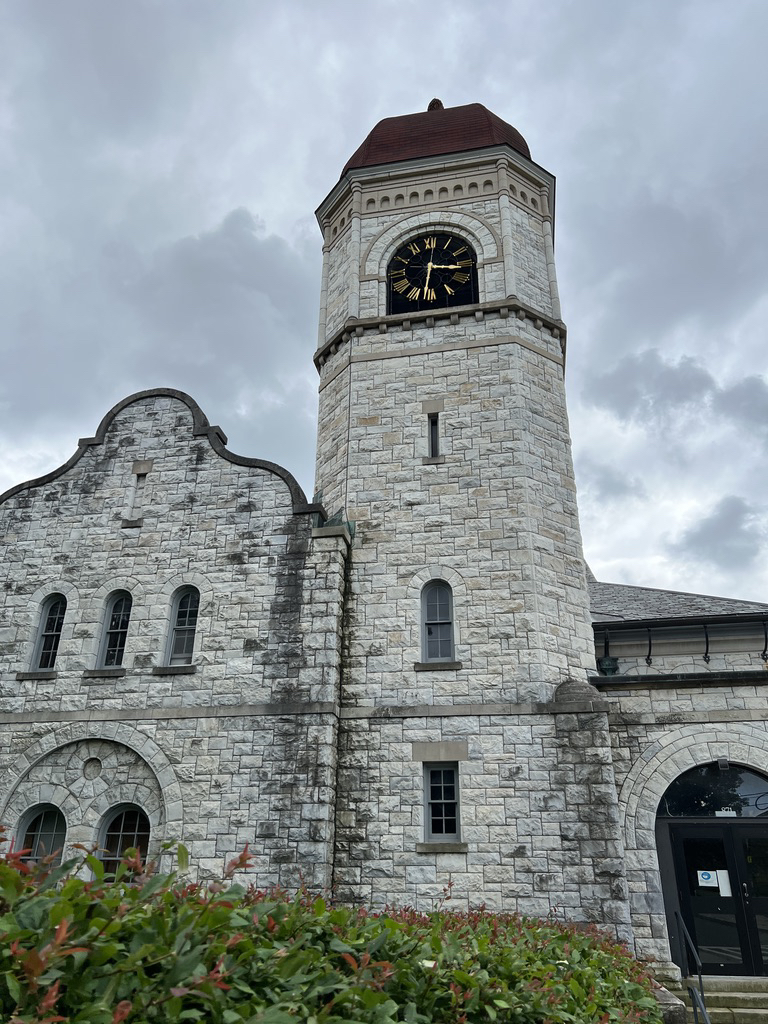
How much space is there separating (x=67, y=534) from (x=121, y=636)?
2.59 meters

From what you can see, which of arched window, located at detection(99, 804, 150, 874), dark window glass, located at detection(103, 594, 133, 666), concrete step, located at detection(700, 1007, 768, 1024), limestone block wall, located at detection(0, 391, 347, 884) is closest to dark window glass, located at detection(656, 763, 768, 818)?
concrete step, located at detection(700, 1007, 768, 1024)

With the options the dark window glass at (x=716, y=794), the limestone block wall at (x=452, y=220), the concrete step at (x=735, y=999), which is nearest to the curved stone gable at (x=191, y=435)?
the limestone block wall at (x=452, y=220)

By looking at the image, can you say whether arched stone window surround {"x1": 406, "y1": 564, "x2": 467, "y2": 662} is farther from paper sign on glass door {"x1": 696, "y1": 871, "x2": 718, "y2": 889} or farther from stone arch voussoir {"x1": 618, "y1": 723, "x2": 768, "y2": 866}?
paper sign on glass door {"x1": 696, "y1": 871, "x2": 718, "y2": 889}

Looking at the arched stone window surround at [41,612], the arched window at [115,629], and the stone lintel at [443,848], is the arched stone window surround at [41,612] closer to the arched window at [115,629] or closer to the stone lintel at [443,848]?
the arched window at [115,629]

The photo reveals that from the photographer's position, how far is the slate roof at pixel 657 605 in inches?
631

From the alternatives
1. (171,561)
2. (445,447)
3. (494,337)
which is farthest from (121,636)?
(494,337)

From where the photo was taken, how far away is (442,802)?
13.7 metres

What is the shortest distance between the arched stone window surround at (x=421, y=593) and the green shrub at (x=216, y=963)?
382 inches

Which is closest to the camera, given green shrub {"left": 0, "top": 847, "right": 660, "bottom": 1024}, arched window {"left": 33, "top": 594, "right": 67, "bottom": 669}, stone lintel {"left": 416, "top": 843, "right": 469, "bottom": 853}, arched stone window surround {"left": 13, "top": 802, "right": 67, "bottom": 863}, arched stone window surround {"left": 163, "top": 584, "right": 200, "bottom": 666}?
green shrub {"left": 0, "top": 847, "right": 660, "bottom": 1024}

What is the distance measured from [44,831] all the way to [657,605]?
13.0 metres

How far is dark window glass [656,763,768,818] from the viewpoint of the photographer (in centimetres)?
1342

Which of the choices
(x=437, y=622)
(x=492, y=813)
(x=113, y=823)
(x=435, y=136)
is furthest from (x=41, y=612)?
(x=435, y=136)

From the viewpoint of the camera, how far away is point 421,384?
17.8m

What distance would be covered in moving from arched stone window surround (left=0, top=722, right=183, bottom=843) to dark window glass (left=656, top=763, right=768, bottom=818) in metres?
8.49
